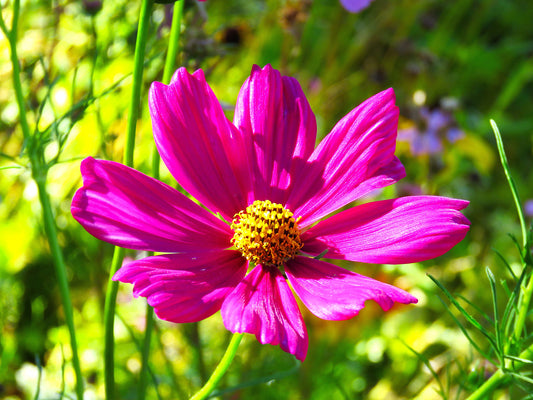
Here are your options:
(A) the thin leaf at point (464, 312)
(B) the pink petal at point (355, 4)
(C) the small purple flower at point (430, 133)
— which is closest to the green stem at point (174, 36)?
(A) the thin leaf at point (464, 312)

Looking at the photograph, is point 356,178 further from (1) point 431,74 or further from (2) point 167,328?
(1) point 431,74

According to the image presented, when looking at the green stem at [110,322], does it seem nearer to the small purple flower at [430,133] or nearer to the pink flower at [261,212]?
the pink flower at [261,212]

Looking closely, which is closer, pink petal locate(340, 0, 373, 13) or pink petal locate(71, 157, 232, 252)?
pink petal locate(71, 157, 232, 252)

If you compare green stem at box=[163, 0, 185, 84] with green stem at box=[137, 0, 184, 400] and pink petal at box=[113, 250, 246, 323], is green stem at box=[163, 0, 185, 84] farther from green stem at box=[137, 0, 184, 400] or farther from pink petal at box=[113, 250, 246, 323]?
pink petal at box=[113, 250, 246, 323]

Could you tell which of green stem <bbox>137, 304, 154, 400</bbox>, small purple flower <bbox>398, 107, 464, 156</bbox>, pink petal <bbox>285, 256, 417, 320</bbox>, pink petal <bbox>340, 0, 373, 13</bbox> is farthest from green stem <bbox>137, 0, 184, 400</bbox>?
small purple flower <bbox>398, 107, 464, 156</bbox>

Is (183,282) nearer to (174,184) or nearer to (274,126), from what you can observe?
(274,126)

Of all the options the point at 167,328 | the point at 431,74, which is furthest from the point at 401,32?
the point at 167,328
